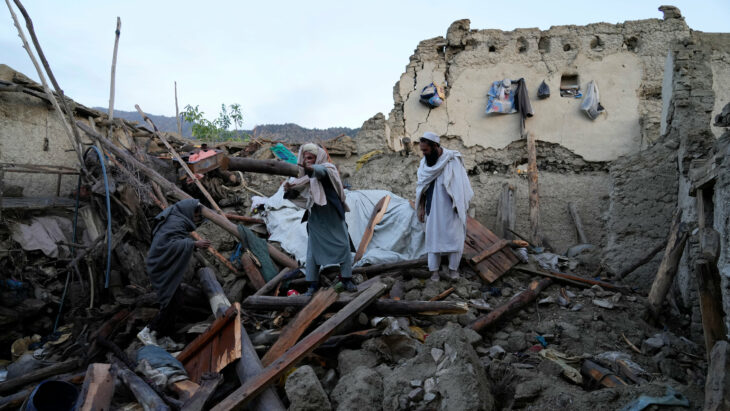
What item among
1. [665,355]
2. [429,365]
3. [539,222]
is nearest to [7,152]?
[429,365]

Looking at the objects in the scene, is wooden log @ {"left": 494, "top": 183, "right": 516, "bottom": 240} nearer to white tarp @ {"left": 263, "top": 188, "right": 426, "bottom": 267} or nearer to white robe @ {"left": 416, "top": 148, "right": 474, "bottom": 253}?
white tarp @ {"left": 263, "top": 188, "right": 426, "bottom": 267}

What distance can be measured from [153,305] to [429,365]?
3.62 meters

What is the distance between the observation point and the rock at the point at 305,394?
8.09 feet

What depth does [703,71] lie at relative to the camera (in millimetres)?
4832

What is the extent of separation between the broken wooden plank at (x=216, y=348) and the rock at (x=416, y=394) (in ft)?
4.60

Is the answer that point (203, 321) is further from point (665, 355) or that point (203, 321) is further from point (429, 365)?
point (665, 355)

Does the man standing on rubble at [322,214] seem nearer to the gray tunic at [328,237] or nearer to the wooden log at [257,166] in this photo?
the gray tunic at [328,237]

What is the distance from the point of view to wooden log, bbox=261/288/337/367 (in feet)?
10.7

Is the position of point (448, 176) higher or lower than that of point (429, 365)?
higher

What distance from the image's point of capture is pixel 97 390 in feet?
8.64

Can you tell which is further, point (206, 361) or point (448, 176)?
point (448, 176)

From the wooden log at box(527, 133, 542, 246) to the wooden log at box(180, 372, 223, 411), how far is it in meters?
6.83

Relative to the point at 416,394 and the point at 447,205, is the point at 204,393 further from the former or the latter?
the point at 447,205

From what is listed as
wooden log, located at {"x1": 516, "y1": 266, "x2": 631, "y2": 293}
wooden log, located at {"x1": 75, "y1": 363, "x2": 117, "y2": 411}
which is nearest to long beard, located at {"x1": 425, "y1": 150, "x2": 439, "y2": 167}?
wooden log, located at {"x1": 516, "y1": 266, "x2": 631, "y2": 293}
